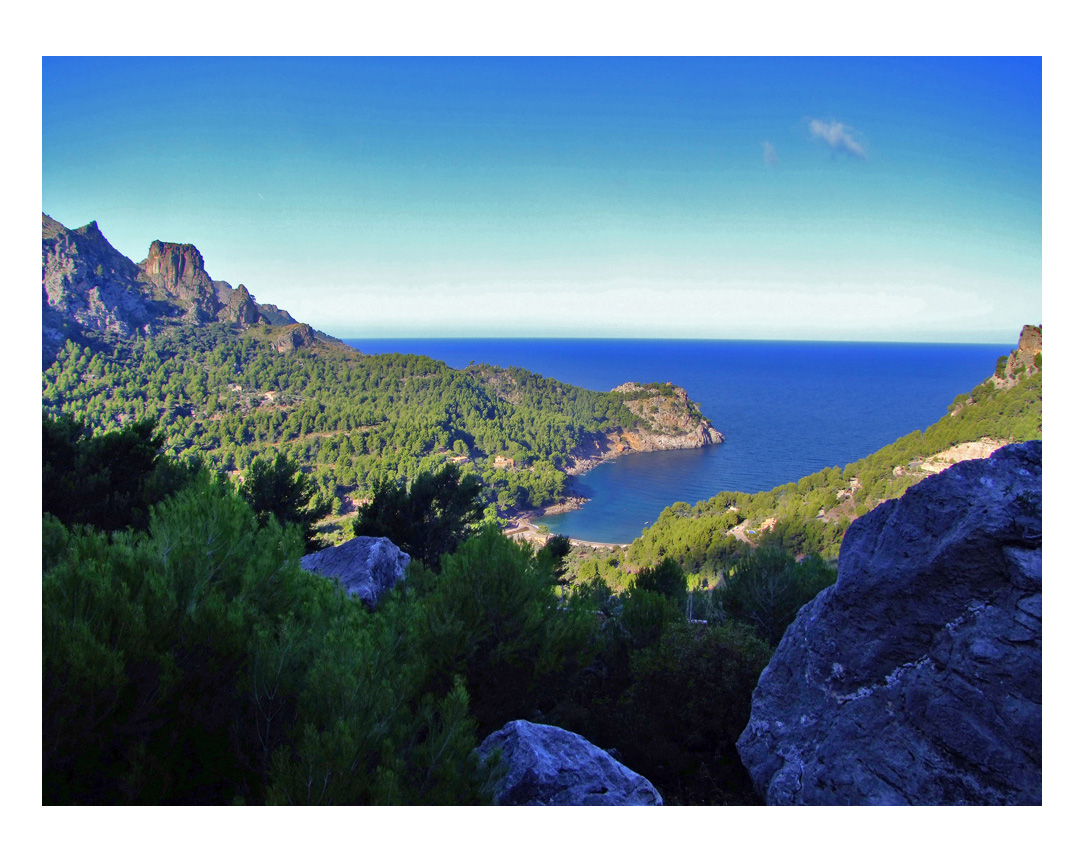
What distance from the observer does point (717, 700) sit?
20.2 feet

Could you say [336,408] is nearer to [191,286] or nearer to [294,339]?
[294,339]

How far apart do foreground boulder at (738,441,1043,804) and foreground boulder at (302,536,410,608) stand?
224 inches

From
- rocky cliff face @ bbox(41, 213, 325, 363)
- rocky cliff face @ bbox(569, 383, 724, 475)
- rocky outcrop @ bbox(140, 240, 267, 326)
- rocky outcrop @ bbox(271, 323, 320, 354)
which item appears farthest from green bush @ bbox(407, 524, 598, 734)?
rocky outcrop @ bbox(140, 240, 267, 326)

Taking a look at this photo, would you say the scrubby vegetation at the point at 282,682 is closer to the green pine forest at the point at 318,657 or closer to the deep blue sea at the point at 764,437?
the green pine forest at the point at 318,657

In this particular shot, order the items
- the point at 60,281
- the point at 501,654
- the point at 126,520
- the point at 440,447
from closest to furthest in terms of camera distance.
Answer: the point at 501,654
the point at 126,520
the point at 440,447
the point at 60,281

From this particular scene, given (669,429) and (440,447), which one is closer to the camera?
(440,447)

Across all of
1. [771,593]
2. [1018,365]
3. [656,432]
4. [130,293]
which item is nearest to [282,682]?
[771,593]

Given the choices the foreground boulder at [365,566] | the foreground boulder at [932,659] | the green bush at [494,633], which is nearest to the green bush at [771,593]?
the green bush at [494,633]

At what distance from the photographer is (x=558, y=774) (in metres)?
3.95

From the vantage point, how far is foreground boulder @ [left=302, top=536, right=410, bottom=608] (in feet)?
27.3
